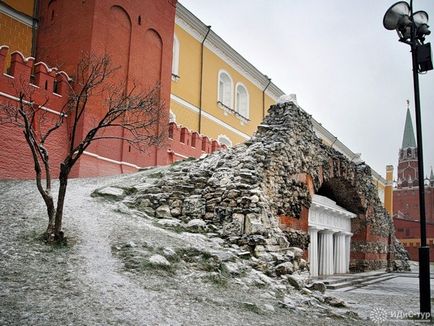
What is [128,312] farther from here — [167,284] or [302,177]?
[302,177]

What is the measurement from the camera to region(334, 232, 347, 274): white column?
1352cm

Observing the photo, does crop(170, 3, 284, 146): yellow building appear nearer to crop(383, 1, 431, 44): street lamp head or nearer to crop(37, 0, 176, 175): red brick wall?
crop(37, 0, 176, 175): red brick wall

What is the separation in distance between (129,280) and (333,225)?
30.1ft

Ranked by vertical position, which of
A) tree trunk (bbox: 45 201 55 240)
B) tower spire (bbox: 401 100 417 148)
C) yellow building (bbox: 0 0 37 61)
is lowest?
tree trunk (bbox: 45 201 55 240)

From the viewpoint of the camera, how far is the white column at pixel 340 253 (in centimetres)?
1352

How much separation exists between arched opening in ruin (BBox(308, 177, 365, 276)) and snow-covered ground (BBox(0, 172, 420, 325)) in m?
5.02

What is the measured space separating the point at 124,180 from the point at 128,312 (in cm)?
649

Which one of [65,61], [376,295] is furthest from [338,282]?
[65,61]

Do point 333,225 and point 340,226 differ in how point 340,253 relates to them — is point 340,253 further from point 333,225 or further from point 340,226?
point 333,225

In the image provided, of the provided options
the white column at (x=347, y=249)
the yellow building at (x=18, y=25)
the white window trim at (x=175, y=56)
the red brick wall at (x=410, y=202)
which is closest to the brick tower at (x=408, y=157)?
the red brick wall at (x=410, y=202)

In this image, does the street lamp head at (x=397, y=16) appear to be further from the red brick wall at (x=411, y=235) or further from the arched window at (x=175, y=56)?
the red brick wall at (x=411, y=235)

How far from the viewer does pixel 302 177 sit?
32.1ft

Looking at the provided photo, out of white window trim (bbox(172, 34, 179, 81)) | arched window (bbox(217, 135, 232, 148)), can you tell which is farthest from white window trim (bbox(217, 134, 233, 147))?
white window trim (bbox(172, 34, 179, 81))

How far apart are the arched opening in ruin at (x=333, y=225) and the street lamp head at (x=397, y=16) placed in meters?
5.68
